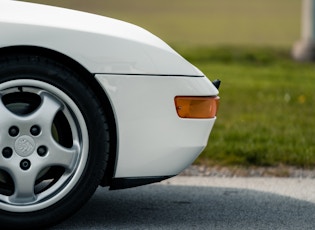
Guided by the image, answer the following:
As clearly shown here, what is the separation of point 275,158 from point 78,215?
2231 millimetres

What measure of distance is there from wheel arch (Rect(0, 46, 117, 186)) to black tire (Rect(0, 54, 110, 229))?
1.3 inches

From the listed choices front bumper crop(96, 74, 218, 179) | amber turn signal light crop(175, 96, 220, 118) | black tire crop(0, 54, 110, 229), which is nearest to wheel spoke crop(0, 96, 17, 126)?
black tire crop(0, 54, 110, 229)

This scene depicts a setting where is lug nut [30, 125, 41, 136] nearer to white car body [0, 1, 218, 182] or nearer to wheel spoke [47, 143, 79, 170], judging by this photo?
wheel spoke [47, 143, 79, 170]

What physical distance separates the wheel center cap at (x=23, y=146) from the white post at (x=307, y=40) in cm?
1594

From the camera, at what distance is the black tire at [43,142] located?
4332 millimetres

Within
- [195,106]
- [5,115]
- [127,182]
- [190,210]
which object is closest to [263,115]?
[190,210]

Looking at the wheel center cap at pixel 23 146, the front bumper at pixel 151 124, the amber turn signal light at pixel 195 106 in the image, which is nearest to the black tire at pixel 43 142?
the wheel center cap at pixel 23 146

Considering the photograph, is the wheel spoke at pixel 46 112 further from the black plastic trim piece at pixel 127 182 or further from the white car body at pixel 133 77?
the black plastic trim piece at pixel 127 182

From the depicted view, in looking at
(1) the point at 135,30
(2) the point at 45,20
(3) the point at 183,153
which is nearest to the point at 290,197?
(3) the point at 183,153

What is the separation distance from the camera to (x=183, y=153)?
457cm

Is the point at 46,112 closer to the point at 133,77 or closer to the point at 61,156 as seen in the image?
the point at 61,156

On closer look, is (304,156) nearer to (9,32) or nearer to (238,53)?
(9,32)

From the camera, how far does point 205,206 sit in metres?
5.19

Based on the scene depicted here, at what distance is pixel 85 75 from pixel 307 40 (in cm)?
1667
